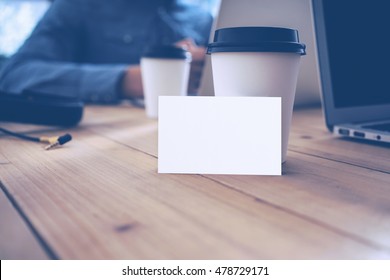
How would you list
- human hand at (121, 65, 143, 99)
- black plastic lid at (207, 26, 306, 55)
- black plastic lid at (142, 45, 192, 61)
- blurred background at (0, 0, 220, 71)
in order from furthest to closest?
blurred background at (0, 0, 220, 71) < human hand at (121, 65, 143, 99) < black plastic lid at (142, 45, 192, 61) < black plastic lid at (207, 26, 306, 55)

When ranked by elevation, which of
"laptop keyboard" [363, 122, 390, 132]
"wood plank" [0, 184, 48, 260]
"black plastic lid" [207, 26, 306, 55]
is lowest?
"laptop keyboard" [363, 122, 390, 132]

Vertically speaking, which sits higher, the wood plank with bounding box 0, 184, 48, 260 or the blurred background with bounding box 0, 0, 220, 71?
the blurred background with bounding box 0, 0, 220, 71

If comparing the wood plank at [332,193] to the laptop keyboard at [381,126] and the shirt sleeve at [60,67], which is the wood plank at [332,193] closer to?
the laptop keyboard at [381,126]

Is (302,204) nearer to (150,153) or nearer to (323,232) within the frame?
(323,232)

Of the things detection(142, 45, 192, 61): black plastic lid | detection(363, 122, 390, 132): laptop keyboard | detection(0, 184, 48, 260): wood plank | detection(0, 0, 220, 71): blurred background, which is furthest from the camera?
detection(0, 0, 220, 71): blurred background

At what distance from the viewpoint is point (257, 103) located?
458mm

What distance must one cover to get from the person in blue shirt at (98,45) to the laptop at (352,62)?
0.68 m

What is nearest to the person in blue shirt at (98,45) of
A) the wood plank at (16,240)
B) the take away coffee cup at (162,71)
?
the take away coffee cup at (162,71)

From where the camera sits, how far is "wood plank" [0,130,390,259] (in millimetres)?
281

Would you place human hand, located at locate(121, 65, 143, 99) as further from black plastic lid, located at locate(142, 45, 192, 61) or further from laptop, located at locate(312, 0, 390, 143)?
laptop, located at locate(312, 0, 390, 143)

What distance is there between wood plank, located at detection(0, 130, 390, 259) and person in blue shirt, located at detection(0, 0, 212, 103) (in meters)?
0.90

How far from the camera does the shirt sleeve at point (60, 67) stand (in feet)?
4.44

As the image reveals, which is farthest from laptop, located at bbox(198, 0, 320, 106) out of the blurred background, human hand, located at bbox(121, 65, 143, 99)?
the blurred background
